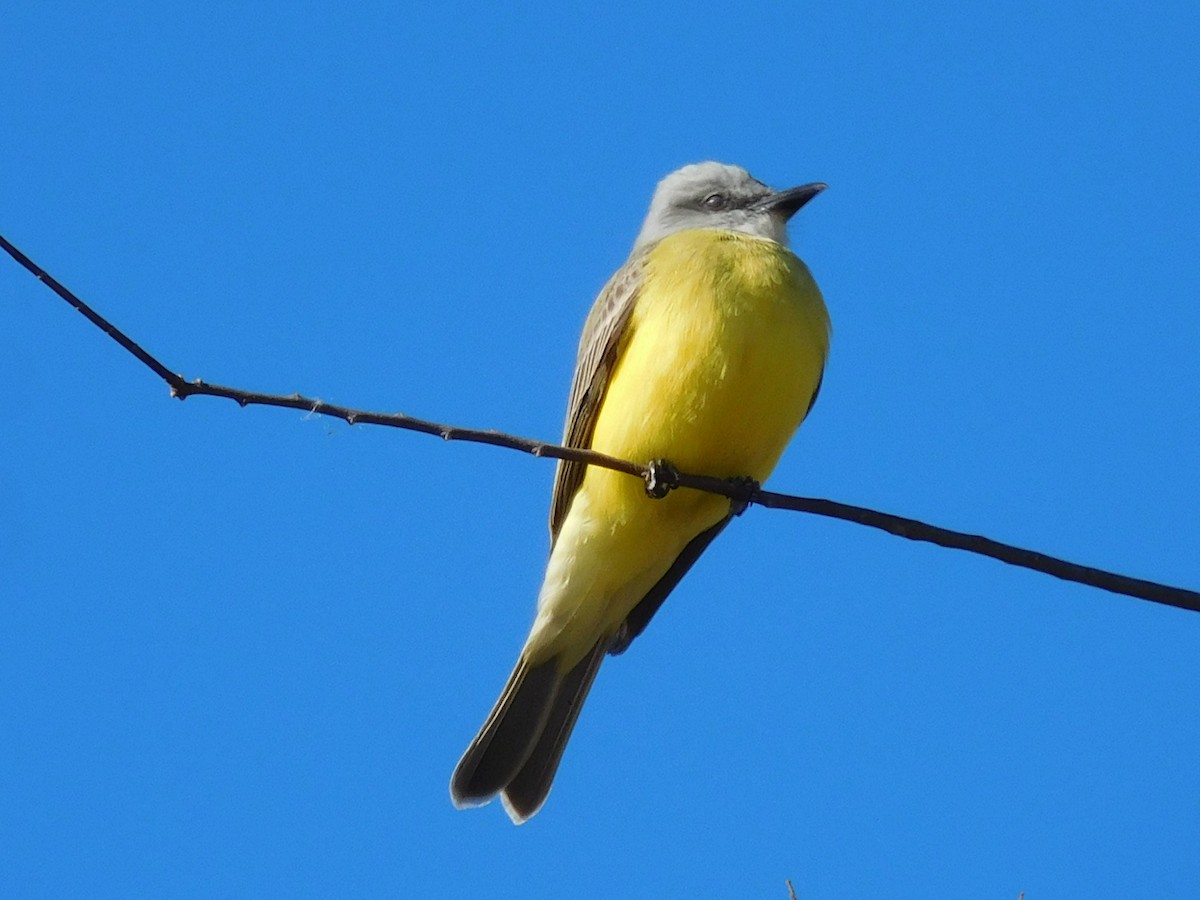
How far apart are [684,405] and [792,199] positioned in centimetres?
174

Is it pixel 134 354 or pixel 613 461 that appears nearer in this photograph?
pixel 134 354

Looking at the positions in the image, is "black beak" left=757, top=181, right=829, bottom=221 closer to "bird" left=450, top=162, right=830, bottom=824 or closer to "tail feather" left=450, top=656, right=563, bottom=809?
"bird" left=450, top=162, right=830, bottom=824

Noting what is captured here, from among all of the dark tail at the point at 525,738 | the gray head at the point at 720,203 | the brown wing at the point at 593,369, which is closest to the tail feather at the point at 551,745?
the dark tail at the point at 525,738

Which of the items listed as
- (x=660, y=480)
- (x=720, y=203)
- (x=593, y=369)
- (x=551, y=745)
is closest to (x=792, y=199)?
(x=720, y=203)

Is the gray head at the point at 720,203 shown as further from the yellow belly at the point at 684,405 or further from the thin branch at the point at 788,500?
the thin branch at the point at 788,500

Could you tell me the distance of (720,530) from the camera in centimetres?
547

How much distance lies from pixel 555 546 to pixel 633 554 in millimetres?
363

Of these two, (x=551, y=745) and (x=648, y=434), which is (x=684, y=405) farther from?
(x=551, y=745)

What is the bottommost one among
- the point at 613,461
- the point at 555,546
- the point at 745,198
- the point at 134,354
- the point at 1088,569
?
the point at 1088,569

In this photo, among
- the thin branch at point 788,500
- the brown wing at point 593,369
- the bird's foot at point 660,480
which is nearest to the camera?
the thin branch at point 788,500

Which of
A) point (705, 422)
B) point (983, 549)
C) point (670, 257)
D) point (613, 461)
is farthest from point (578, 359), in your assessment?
point (983, 549)

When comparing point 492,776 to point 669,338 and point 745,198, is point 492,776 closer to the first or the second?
point 669,338

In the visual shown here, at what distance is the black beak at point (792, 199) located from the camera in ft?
20.0

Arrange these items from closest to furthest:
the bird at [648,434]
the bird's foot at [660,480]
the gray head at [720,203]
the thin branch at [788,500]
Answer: the thin branch at [788,500] < the bird's foot at [660,480] < the bird at [648,434] < the gray head at [720,203]
